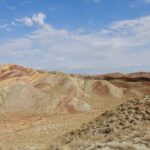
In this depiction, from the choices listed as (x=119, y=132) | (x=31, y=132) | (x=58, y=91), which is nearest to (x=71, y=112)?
(x=58, y=91)

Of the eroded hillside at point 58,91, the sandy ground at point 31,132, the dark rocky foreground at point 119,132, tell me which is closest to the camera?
the dark rocky foreground at point 119,132

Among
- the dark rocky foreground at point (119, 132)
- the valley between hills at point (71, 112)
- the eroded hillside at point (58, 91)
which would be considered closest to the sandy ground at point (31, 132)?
the valley between hills at point (71, 112)

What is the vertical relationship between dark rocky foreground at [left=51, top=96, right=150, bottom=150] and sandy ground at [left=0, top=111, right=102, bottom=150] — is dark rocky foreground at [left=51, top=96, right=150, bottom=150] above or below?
above

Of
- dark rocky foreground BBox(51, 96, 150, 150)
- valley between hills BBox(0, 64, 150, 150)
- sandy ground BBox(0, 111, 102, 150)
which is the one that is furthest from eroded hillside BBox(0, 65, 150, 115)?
dark rocky foreground BBox(51, 96, 150, 150)

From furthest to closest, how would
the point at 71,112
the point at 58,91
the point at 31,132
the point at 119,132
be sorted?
the point at 58,91 < the point at 71,112 < the point at 31,132 < the point at 119,132

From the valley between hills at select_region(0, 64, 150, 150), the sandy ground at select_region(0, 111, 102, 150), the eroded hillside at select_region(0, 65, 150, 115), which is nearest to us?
the valley between hills at select_region(0, 64, 150, 150)

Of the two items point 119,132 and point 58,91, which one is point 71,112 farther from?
point 119,132

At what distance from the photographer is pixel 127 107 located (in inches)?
942

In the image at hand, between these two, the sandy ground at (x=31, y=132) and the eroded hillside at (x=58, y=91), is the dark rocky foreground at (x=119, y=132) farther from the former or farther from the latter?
the eroded hillside at (x=58, y=91)

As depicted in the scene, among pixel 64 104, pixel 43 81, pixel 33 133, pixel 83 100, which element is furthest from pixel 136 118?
Result: pixel 43 81

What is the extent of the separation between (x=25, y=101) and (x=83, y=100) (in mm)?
8706

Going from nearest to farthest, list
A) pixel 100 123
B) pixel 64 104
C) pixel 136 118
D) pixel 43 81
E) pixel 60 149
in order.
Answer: pixel 60 149 < pixel 136 118 < pixel 100 123 < pixel 64 104 < pixel 43 81

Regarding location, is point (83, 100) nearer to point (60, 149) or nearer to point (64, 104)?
point (64, 104)

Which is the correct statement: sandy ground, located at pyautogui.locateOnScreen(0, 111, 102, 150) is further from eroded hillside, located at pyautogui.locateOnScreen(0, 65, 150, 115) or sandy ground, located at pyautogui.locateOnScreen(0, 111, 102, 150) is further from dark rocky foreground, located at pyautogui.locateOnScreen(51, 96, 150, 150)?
eroded hillside, located at pyautogui.locateOnScreen(0, 65, 150, 115)
